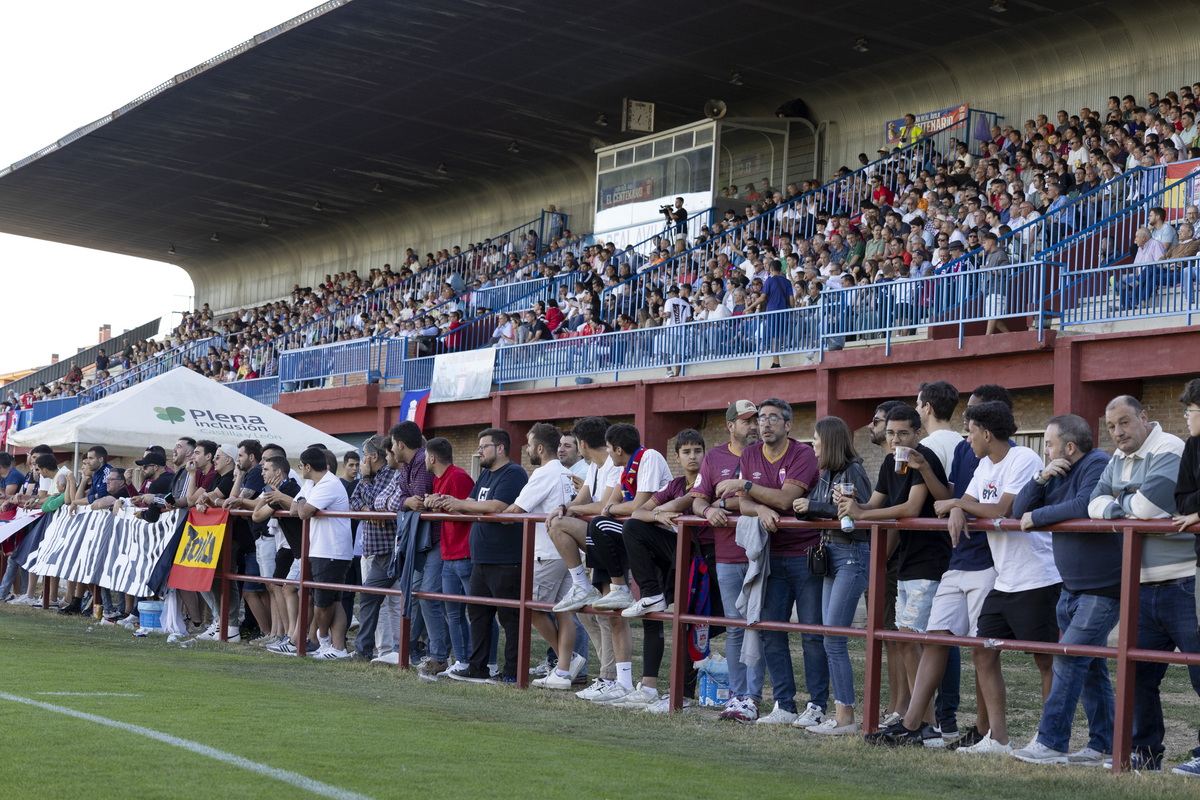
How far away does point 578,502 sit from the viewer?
10.7 meters

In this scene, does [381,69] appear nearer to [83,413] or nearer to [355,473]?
[83,413]

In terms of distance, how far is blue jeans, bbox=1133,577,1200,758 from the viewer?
686 centimetres

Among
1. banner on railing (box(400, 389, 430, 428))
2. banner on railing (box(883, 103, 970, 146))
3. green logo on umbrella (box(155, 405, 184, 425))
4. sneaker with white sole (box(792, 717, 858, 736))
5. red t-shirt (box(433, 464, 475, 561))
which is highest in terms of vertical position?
banner on railing (box(883, 103, 970, 146))

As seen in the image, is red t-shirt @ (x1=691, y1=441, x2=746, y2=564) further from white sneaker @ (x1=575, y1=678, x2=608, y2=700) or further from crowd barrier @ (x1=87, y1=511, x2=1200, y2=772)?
white sneaker @ (x1=575, y1=678, x2=608, y2=700)

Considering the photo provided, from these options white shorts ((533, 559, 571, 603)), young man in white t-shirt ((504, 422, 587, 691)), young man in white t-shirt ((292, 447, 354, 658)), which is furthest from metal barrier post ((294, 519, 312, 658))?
white shorts ((533, 559, 571, 603))

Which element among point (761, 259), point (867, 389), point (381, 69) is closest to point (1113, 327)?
point (867, 389)

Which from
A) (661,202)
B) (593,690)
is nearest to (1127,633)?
(593,690)

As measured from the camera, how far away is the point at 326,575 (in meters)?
12.8

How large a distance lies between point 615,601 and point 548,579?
0.97m

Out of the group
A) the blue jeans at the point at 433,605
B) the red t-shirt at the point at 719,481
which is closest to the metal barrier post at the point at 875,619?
the red t-shirt at the point at 719,481

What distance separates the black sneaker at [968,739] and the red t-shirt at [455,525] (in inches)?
182

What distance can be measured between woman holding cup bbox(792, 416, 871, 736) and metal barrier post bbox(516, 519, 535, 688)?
8.49 feet

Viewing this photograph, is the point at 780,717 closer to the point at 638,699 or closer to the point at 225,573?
the point at 638,699

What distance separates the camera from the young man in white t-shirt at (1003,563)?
741 cm
